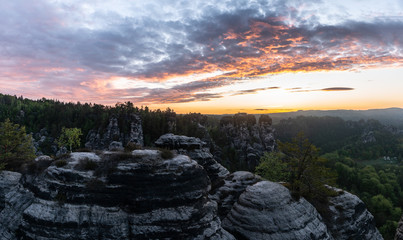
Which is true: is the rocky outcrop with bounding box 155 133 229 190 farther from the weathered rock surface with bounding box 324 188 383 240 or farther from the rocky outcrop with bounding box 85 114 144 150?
the rocky outcrop with bounding box 85 114 144 150

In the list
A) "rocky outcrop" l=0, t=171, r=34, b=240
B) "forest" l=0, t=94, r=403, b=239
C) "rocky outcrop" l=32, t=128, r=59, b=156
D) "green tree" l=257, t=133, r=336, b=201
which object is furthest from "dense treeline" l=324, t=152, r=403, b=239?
"rocky outcrop" l=32, t=128, r=59, b=156

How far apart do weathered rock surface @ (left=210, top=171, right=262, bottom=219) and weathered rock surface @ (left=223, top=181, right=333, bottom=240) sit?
4985 mm

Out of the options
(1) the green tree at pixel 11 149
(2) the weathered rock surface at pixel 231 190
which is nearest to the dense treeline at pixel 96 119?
(1) the green tree at pixel 11 149

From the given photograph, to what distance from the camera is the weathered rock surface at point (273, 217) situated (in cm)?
2597

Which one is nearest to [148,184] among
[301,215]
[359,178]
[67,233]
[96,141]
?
[67,233]

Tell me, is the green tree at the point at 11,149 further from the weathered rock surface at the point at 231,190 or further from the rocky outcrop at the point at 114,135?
the rocky outcrop at the point at 114,135

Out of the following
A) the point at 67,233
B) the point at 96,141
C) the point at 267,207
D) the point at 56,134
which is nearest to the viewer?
the point at 67,233

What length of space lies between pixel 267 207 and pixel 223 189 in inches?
425

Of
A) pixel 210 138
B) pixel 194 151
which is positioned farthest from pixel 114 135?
pixel 194 151

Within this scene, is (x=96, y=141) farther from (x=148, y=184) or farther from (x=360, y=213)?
(x=360, y=213)

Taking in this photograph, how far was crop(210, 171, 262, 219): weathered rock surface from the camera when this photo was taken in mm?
34688

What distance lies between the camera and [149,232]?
20.7m

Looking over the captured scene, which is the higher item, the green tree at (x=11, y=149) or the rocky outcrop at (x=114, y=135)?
the green tree at (x=11, y=149)

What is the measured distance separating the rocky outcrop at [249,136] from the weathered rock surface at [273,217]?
283ft
